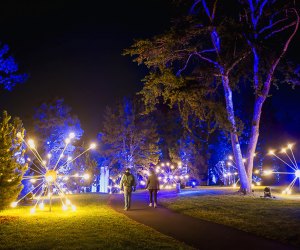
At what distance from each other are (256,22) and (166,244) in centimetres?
1915

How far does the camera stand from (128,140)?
45875mm

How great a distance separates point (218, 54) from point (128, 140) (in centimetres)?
2479

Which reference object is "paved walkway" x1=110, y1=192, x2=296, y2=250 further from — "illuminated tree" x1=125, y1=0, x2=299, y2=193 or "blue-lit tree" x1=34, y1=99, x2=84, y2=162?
"blue-lit tree" x1=34, y1=99, x2=84, y2=162

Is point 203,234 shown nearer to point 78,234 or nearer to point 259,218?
point 259,218

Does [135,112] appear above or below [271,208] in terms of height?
above

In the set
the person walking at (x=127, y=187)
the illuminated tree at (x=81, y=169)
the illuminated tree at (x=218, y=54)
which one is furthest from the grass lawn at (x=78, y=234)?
the illuminated tree at (x=81, y=169)

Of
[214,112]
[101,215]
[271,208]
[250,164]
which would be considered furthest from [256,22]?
[101,215]

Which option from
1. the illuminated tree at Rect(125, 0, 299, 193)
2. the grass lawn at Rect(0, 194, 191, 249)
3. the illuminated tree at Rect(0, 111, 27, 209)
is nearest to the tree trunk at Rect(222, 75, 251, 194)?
the illuminated tree at Rect(125, 0, 299, 193)

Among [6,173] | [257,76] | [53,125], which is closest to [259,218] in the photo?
[6,173]

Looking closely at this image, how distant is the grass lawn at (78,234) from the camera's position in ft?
26.7

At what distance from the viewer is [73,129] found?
1545 inches

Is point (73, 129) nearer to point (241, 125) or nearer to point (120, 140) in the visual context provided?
point (120, 140)

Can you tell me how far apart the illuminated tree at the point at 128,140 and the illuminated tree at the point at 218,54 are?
20.4 m

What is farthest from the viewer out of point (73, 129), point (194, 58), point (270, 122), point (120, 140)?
point (270, 122)
